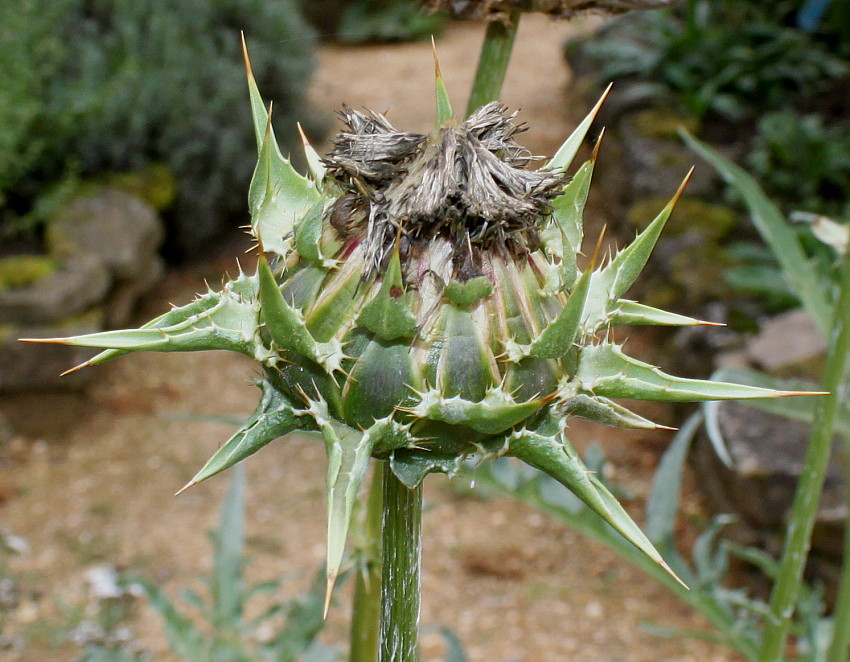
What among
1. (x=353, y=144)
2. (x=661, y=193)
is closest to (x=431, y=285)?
(x=353, y=144)

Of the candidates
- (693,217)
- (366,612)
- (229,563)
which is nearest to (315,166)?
(366,612)

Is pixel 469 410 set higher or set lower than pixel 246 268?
higher

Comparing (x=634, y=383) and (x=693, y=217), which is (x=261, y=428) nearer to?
(x=634, y=383)

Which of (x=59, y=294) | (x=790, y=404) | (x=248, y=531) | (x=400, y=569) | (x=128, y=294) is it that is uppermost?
(x=400, y=569)

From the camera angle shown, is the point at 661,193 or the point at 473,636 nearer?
the point at 473,636

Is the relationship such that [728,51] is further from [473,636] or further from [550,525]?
[473,636]

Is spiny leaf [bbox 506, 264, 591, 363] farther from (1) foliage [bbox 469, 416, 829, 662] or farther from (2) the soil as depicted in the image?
(2) the soil
